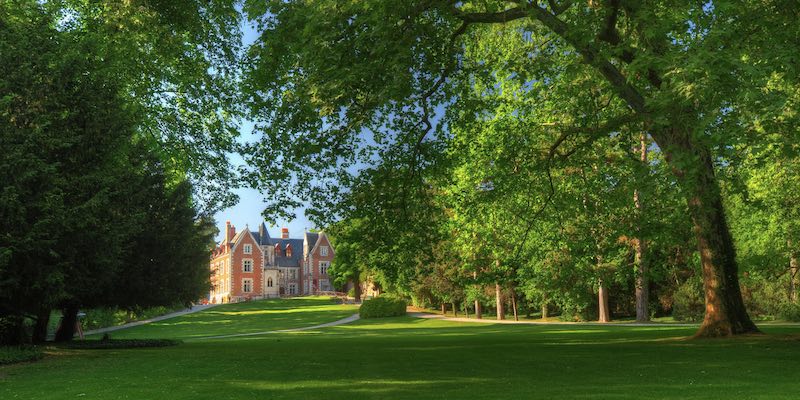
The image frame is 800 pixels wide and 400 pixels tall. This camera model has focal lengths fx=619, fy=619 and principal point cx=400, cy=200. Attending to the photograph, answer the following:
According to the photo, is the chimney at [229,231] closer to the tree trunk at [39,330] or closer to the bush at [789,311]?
the tree trunk at [39,330]

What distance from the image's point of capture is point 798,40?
12148 mm

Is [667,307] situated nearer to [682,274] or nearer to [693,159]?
[682,274]

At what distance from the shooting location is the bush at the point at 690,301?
32.4 meters

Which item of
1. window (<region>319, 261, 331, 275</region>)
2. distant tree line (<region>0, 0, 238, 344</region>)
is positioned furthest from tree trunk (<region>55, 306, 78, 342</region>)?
window (<region>319, 261, 331, 275</region>)

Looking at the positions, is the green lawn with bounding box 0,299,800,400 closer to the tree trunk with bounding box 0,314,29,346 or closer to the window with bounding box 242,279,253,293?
the tree trunk with bounding box 0,314,29,346

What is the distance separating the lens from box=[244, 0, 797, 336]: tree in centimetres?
1089

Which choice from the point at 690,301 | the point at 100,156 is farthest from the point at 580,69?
the point at 690,301

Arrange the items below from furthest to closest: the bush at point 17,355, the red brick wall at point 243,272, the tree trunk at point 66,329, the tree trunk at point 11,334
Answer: the red brick wall at point 243,272
the tree trunk at point 66,329
the tree trunk at point 11,334
the bush at point 17,355

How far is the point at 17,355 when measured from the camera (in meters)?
16.4

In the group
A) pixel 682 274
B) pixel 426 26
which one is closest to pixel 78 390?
pixel 426 26

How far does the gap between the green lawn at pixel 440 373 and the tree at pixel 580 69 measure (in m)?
3.47

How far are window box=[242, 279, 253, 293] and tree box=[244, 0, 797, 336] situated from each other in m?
78.2

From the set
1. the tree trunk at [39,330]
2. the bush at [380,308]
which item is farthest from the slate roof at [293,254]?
the tree trunk at [39,330]

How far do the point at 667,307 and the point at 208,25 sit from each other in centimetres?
2978
